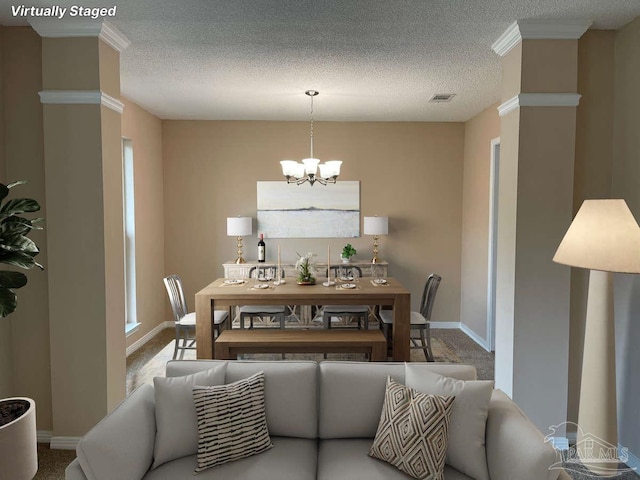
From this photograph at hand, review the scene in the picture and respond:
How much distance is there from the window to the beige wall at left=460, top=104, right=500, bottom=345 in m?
4.12

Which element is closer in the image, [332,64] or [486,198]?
[332,64]

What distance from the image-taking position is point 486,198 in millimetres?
5027

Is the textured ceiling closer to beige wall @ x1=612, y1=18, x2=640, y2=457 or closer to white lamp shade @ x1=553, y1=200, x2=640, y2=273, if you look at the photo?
beige wall @ x1=612, y1=18, x2=640, y2=457

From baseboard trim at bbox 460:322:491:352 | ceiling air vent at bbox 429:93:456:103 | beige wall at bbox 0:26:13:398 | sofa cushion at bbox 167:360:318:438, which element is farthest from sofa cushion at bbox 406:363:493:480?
ceiling air vent at bbox 429:93:456:103

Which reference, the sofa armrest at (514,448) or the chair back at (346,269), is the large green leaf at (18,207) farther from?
the chair back at (346,269)

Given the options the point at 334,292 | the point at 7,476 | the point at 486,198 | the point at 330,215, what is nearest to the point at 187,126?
the point at 330,215

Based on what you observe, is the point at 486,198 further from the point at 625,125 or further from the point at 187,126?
the point at 187,126

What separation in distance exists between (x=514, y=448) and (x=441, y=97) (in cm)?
371

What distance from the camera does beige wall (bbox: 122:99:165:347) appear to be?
4.93 m

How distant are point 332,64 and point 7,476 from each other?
11.3 ft

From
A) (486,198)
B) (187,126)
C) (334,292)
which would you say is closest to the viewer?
(334,292)

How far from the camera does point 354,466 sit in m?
1.90

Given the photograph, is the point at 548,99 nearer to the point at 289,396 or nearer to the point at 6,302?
the point at 289,396

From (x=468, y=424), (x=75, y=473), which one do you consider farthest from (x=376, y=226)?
(x=75, y=473)
